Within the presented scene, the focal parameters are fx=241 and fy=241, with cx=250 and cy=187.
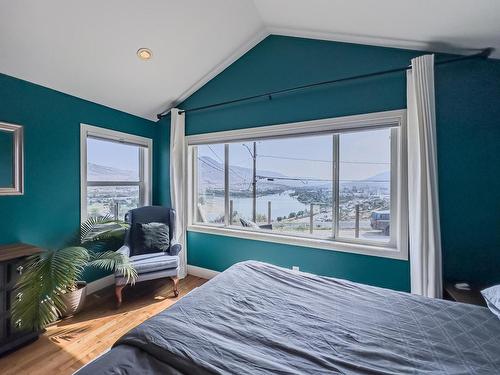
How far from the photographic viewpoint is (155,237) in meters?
2.91

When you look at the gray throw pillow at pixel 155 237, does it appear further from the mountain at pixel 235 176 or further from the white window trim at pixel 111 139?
the mountain at pixel 235 176

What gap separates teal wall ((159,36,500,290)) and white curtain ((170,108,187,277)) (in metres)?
0.43

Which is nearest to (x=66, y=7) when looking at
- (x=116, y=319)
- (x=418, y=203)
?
(x=116, y=319)

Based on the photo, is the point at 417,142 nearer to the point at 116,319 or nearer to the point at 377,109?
the point at 377,109

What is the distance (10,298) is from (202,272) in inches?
73.0

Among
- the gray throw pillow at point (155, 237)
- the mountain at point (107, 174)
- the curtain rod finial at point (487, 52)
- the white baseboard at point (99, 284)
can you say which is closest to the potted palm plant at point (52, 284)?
the white baseboard at point (99, 284)

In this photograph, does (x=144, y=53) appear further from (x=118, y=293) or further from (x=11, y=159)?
(x=118, y=293)

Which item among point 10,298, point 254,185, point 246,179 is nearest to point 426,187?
point 254,185

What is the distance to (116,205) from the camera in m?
3.19

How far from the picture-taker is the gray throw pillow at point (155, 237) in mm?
2873

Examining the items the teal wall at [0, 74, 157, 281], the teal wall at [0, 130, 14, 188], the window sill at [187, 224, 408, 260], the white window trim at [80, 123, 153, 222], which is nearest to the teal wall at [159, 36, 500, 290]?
the window sill at [187, 224, 408, 260]

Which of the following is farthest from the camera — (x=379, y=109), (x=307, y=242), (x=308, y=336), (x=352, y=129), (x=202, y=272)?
(x=202, y=272)

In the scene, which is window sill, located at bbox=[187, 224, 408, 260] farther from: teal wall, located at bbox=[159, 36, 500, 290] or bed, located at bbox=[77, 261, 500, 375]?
bed, located at bbox=[77, 261, 500, 375]

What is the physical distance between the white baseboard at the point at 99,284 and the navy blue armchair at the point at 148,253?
0.44 meters
